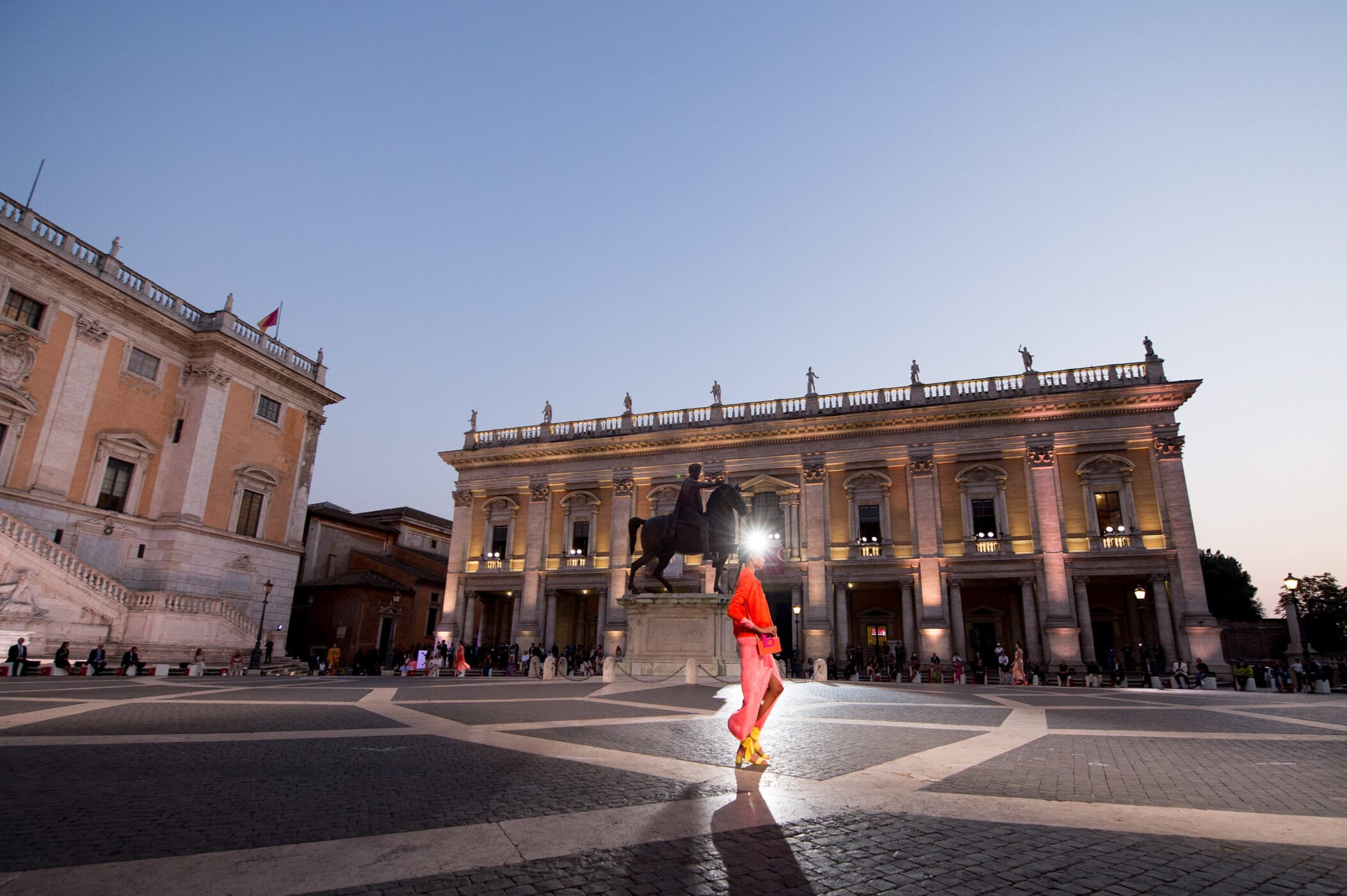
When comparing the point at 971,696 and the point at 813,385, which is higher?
the point at 813,385

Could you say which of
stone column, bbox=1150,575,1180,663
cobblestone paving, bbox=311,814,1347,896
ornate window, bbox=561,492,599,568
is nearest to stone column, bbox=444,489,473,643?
ornate window, bbox=561,492,599,568

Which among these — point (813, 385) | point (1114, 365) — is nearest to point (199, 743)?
point (813, 385)

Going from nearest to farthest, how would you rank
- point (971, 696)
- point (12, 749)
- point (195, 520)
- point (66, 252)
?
point (12, 749) < point (971, 696) < point (66, 252) < point (195, 520)

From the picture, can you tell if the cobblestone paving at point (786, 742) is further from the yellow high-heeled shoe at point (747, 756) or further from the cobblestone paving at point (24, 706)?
the cobblestone paving at point (24, 706)

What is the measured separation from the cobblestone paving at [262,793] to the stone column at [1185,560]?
2970 centimetres

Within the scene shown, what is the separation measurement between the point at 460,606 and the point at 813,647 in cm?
1923

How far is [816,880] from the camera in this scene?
2.97 m

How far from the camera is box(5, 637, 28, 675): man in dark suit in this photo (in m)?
17.9

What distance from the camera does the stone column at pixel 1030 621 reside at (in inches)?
1121

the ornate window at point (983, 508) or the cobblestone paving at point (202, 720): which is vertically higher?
the ornate window at point (983, 508)

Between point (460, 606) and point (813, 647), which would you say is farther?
point (460, 606)

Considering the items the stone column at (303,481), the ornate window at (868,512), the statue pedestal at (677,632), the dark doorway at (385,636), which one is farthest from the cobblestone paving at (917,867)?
the dark doorway at (385,636)

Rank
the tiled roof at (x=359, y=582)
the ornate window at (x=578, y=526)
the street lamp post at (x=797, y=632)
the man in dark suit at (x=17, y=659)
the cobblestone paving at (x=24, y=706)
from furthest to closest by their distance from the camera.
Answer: the ornate window at (x=578, y=526)
the tiled roof at (x=359, y=582)
the street lamp post at (x=797, y=632)
the man in dark suit at (x=17, y=659)
the cobblestone paving at (x=24, y=706)

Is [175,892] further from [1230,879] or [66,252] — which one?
[66,252]
